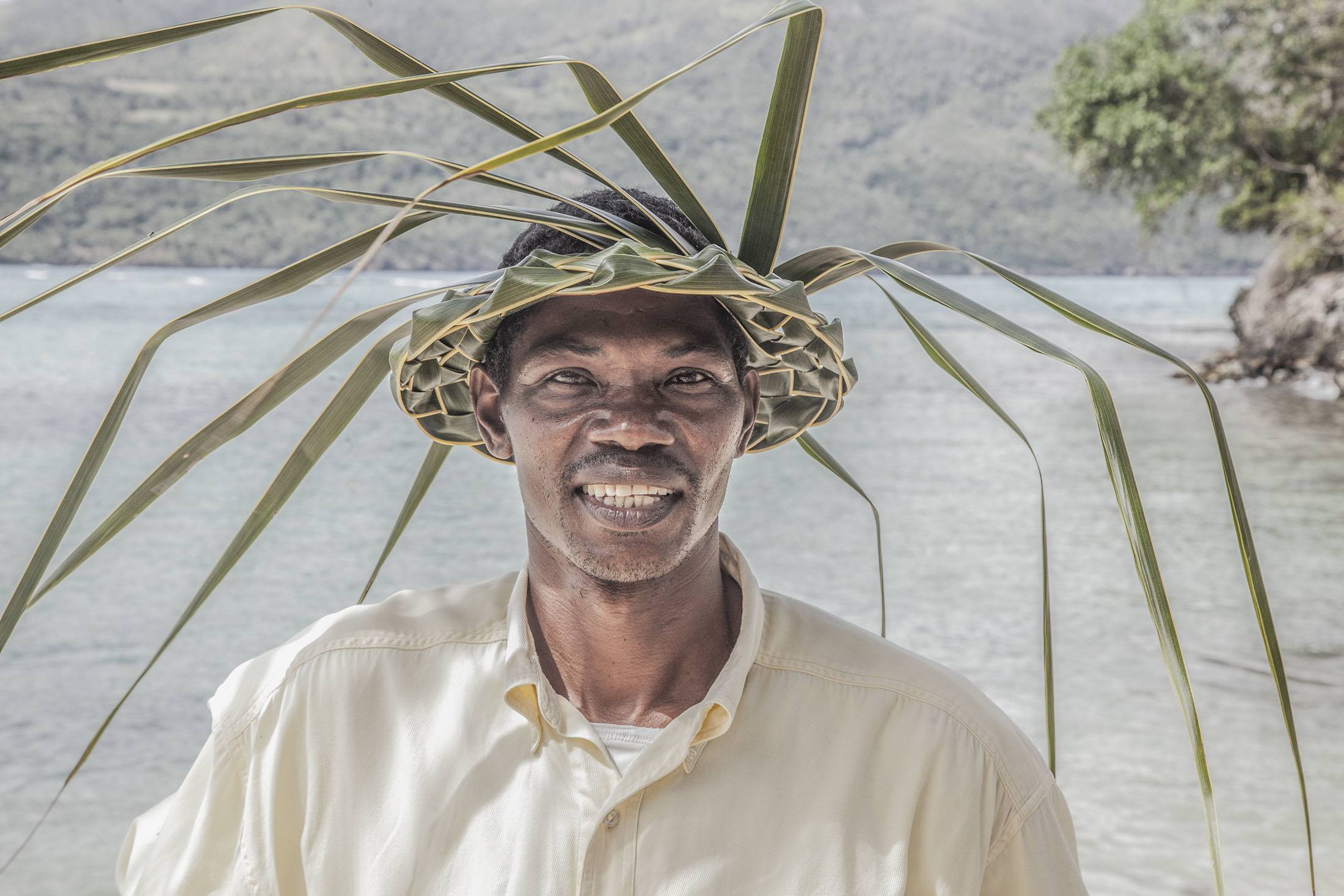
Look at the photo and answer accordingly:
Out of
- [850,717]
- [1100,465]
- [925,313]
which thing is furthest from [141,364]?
[925,313]

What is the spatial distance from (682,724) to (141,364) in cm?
54

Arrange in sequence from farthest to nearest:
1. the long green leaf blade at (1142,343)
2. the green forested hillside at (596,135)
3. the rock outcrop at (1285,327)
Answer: the green forested hillside at (596,135), the rock outcrop at (1285,327), the long green leaf blade at (1142,343)

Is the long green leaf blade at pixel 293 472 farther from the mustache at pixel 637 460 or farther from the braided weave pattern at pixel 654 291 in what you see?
the mustache at pixel 637 460

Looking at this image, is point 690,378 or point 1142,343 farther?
point 690,378

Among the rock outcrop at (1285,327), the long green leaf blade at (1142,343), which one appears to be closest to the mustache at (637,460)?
the long green leaf blade at (1142,343)

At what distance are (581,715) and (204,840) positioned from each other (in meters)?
0.38

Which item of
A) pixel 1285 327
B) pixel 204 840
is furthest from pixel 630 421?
pixel 1285 327

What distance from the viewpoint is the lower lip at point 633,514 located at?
1185mm

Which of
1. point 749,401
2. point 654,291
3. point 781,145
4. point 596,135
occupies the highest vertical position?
point 596,135

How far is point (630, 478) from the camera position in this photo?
3.81 feet

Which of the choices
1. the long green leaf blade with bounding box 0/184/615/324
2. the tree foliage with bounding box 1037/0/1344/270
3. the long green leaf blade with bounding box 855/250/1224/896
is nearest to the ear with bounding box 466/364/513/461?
the long green leaf blade with bounding box 0/184/615/324

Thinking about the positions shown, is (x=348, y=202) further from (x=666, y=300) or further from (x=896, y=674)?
(x=896, y=674)

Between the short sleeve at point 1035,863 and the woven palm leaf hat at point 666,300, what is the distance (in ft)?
1.48

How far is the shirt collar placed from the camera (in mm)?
1196
